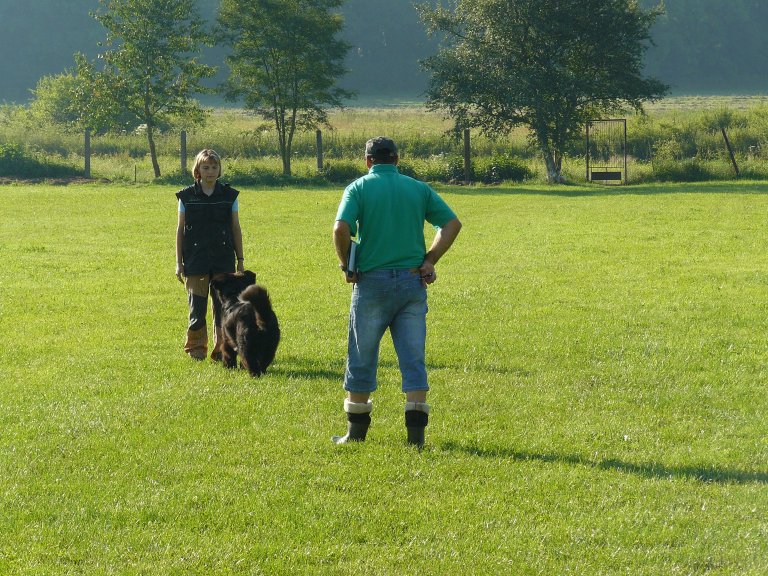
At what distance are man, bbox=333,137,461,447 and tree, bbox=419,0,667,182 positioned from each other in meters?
33.6

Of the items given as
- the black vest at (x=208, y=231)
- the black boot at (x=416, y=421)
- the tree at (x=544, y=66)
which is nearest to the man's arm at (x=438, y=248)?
the black boot at (x=416, y=421)

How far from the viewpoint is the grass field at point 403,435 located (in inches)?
199

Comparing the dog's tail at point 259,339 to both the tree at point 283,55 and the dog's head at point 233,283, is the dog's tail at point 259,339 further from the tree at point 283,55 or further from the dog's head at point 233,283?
the tree at point 283,55

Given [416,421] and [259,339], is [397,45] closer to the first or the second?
[259,339]

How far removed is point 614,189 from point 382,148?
3093 centimetres

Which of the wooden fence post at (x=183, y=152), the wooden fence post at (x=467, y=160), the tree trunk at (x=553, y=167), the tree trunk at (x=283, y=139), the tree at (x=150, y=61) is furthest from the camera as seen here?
the tree trunk at (x=283, y=139)

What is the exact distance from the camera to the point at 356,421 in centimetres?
689

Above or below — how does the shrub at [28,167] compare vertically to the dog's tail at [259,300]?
above

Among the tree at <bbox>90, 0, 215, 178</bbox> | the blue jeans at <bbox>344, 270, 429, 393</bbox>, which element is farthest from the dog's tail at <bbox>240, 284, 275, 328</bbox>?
the tree at <bbox>90, 0, 215, 178</bbox>

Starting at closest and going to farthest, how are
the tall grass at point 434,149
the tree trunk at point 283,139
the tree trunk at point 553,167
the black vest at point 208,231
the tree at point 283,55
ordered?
the black vest at point 208,231
the tree trunk at point 553,167
the tall grass at point 434,149
the tree at point 283,55
the tree trunk at point 283,139

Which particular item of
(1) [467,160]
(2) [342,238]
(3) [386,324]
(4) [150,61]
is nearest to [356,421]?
(3) [386,324]

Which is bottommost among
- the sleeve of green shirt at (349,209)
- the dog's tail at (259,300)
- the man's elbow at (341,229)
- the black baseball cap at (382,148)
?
the dog's tail at (259,300)

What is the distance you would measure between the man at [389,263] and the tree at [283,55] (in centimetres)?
3483

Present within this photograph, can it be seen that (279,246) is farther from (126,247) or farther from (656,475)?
(656,475)
